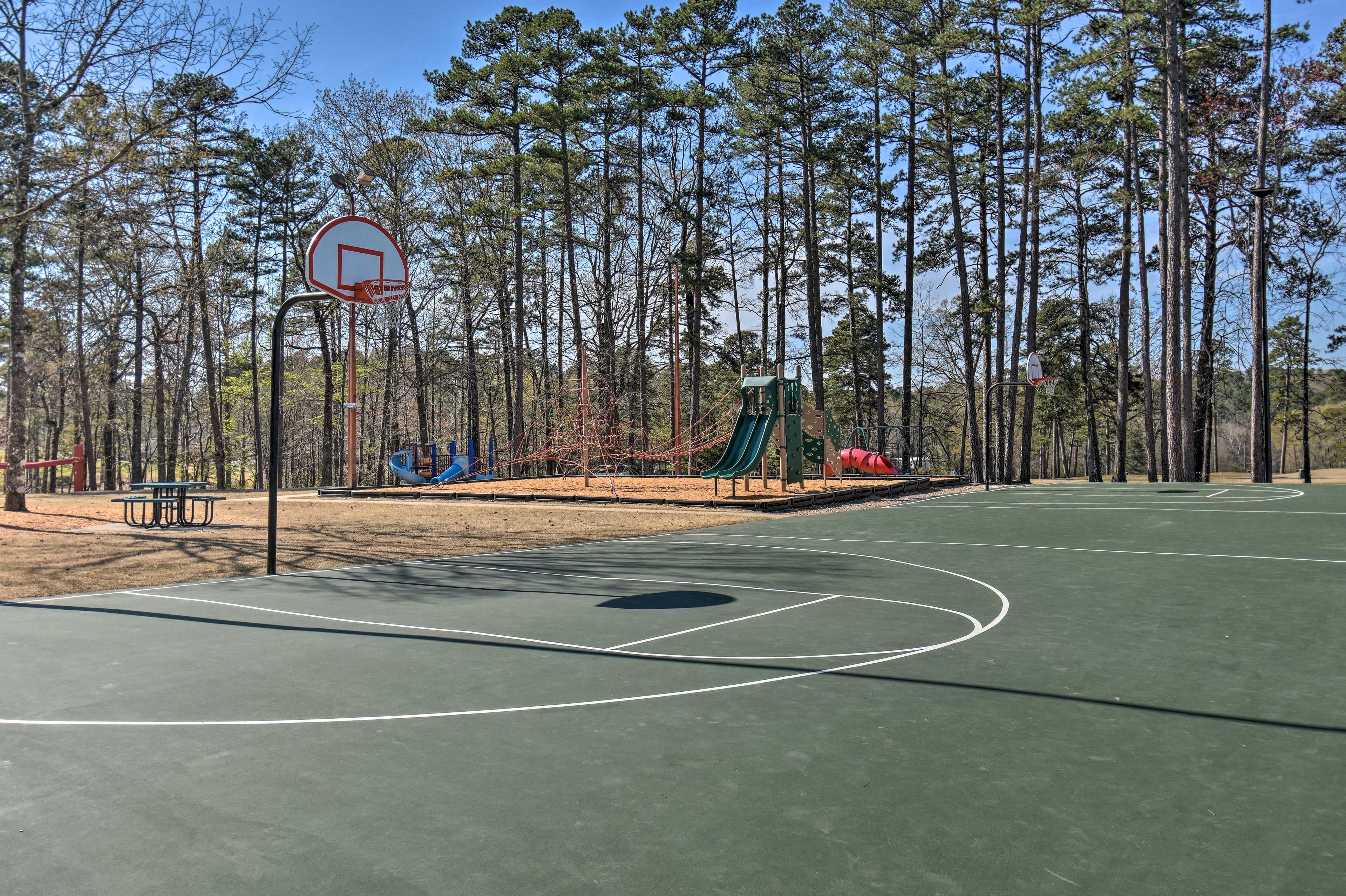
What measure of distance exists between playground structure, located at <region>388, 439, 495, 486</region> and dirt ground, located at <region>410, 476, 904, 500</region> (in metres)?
0.61

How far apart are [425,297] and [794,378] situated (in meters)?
16.7

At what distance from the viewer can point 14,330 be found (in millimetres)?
12609

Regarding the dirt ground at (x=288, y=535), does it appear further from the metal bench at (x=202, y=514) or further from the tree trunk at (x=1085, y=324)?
the tree trunk at (x=1085, y=324)

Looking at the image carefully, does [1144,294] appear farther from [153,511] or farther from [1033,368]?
[153,511]

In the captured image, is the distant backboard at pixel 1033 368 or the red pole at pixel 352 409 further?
the distant backboard at pixel 1033 368

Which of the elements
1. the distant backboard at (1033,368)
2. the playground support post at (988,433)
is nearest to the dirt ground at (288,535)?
the playground support post at (988,433)

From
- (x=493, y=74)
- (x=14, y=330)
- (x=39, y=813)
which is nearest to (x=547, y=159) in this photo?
(x=493, y=74)

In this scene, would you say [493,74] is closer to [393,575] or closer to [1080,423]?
[393,575]

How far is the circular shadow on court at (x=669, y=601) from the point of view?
588 cm

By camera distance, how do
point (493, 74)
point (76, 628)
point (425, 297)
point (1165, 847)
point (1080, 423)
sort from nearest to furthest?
1. point (1165, 847)
2. point (76, 628)
3. point (493, 74)
4. point (425, 297)
5. point (1080, 423)

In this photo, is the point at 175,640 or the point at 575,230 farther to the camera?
the point at 575,230

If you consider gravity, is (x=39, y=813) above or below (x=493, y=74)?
below

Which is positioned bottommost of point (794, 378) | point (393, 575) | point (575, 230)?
point (393, 575)

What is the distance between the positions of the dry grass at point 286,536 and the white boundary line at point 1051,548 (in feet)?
8.15
